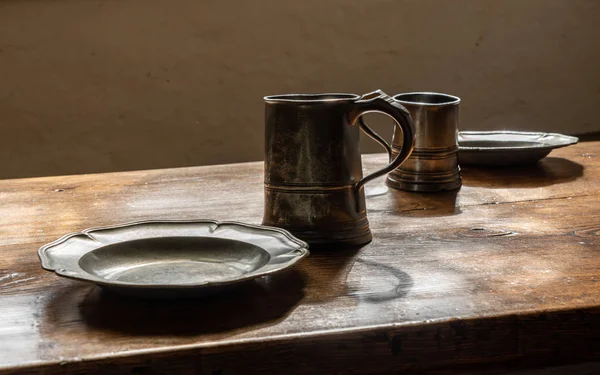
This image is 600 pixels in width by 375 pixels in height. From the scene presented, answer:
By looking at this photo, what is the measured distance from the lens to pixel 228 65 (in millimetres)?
2826

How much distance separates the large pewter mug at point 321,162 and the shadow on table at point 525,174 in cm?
42

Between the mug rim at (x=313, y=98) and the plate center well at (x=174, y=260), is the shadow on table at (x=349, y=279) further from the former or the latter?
the mug rim at (x=313, y=98)

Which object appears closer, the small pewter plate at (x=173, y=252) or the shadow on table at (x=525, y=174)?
the small pewter plate at (x=173, y=252)

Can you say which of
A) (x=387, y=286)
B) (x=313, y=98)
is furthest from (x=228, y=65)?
(x=387, y=286)

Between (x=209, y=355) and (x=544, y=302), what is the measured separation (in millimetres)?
302

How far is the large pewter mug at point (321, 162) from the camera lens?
2.70ft

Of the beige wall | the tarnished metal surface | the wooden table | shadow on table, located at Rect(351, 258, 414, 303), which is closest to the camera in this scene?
the wooden table

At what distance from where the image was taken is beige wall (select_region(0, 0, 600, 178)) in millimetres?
2686

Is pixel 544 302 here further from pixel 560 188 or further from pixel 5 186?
pixel 5 186

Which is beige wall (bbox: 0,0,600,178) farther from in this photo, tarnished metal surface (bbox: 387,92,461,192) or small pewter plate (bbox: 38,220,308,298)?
small pewter plate (bbox: 38,220,308,298)

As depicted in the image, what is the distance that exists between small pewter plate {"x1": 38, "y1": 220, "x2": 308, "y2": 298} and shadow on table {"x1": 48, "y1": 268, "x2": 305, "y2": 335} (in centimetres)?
2

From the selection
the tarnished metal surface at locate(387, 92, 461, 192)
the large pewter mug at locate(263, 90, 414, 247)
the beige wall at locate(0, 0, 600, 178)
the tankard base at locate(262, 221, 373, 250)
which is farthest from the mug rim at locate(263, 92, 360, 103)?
the beige wall at locate(0, 0, 600, 178)

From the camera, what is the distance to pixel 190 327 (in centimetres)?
61

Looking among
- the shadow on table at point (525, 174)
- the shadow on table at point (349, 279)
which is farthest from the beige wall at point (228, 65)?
the shadow on table at point (349, 279)
